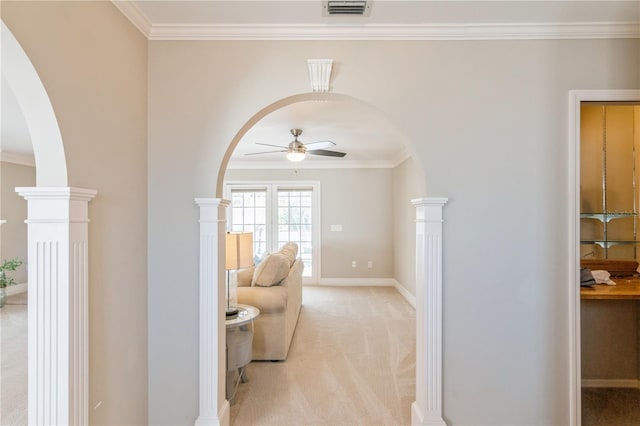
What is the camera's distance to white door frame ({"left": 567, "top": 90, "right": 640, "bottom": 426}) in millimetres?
1933

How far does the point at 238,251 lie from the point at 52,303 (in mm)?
1170

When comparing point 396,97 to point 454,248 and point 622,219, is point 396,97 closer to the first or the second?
point 454,248

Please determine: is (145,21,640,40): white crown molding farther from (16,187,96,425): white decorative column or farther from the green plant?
the green plant

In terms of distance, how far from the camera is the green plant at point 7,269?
17.1ft

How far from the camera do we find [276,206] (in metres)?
6.80

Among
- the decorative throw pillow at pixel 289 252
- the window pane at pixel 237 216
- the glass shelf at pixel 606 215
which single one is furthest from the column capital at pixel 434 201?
the window pane at pixel 237 216

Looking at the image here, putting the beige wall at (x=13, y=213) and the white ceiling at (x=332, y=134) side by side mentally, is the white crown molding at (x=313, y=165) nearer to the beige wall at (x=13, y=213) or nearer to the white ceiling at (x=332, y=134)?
the white ceiling at (x=332, y=134)

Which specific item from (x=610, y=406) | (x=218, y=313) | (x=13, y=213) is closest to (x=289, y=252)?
(x=218, y=313)

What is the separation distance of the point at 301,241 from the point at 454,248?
4.96 metres

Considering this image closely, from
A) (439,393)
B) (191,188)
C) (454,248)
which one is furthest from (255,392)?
(454,248)

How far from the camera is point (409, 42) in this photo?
199 centimetres

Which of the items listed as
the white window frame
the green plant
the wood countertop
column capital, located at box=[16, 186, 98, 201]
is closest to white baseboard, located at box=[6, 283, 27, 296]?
the green plant

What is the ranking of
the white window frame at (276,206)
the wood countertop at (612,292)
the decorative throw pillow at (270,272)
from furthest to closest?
the white window frame at (276,206) < the decorative throw pillow at (270,272) < the wood countertop at (612,292)

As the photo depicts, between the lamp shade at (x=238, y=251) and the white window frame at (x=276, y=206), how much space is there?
4.26 m
